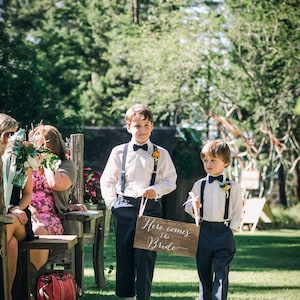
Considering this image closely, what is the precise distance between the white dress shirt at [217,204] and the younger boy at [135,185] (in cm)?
27

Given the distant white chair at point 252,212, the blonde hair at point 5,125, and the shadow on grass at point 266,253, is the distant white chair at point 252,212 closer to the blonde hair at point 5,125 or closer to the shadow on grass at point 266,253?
the shadow on grass at point 266,253

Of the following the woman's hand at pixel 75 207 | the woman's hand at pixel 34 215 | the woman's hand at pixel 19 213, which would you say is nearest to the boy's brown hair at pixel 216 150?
the woman's hand at pixel 19 213

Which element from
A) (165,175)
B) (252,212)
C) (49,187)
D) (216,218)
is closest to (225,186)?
(216,218)

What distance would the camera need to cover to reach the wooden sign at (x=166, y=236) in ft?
21.9

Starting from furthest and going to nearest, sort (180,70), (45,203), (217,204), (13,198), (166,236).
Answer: (180,70) → (45,203) → (217,204) → (13,198) → (166,236)

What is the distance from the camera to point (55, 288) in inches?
282

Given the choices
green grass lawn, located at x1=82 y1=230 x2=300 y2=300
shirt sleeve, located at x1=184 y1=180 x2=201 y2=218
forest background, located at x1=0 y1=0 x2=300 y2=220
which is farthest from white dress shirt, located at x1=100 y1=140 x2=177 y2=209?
forest background, located at x1=0 y1=0 x2=300 y2=220

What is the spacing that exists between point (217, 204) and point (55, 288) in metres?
1.50

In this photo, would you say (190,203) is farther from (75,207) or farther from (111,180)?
(75,207)

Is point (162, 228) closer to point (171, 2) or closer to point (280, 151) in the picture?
point (280, 151)

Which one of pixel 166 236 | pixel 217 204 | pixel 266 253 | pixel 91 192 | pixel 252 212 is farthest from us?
pixel 252 212

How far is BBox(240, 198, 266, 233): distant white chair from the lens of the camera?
24.4 meters

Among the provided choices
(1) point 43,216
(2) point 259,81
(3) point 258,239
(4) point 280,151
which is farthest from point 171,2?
(1) point 43,216

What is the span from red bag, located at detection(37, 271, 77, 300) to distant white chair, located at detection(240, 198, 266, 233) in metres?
17.1
